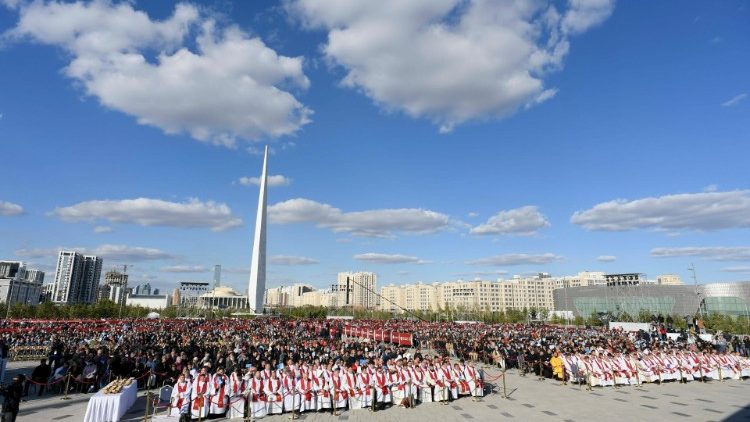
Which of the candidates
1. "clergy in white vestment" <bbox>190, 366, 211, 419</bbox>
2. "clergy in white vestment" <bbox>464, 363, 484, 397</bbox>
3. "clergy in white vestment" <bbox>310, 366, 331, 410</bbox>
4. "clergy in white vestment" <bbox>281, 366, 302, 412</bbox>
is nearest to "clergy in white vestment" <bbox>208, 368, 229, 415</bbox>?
"clergy in white vestment" <bbox>190, 366, 211, 419</bbox>

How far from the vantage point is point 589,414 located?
1430 cm

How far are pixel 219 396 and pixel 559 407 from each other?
481 inches

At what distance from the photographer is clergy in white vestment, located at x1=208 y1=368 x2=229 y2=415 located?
13.9 metres

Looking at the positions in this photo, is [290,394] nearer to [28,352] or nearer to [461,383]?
[461,383]

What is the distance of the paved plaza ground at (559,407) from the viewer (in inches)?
545

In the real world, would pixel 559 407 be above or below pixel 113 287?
below

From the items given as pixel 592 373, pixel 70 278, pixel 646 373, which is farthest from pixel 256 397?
pixel 70 278

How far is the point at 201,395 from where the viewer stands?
13664 millimetres

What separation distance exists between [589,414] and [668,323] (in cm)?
4224

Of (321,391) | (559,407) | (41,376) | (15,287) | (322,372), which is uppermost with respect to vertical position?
(15,287)

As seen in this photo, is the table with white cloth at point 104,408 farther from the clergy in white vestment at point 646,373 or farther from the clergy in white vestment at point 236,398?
the clergy in white vestment at point 646,373

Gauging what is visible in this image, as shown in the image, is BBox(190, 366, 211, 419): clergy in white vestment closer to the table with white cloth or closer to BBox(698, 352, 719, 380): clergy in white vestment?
the table with white cloth

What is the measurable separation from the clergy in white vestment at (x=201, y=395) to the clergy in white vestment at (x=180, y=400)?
0.18 metres

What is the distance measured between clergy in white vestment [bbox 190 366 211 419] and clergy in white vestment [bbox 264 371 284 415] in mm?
1909
